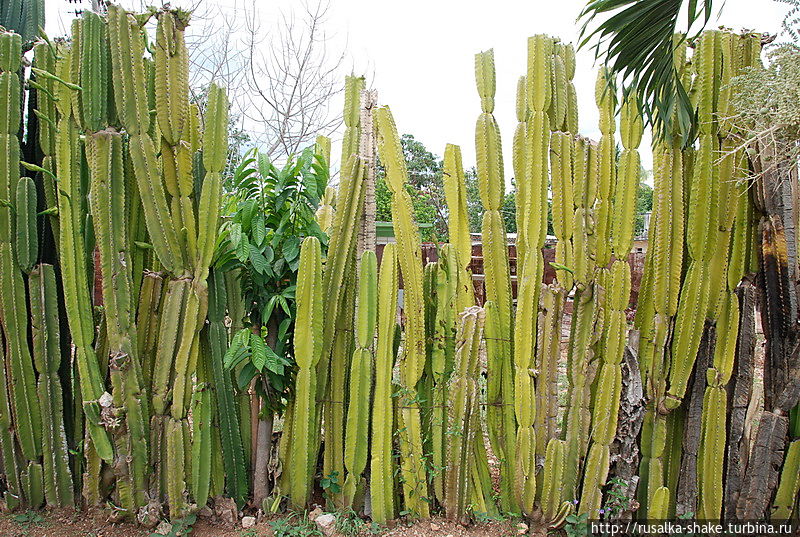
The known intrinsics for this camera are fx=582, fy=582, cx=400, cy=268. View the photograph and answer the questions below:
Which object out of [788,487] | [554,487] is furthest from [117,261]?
[788,487]

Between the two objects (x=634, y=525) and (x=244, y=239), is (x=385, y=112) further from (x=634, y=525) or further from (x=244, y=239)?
(x=634, y=525)

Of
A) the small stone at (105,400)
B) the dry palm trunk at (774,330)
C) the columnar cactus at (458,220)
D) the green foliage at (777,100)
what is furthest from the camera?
the columnar cactus at (458,220)

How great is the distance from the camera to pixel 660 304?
2426 mm

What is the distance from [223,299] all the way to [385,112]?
1062 mm

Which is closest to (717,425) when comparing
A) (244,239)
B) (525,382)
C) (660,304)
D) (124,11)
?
(660,304)

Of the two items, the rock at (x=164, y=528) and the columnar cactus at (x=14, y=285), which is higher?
the columnar cactus at (x=14, y=285)

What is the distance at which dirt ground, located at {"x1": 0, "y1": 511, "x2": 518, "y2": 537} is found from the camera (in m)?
2.47

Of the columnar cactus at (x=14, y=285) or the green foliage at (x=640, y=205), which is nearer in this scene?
the columnar cactus at (x=14, y=285)

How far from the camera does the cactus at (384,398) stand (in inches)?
96.8

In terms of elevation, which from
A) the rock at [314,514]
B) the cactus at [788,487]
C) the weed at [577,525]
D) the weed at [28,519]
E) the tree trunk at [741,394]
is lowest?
the weed at [577,525]

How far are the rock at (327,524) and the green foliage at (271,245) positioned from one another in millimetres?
502

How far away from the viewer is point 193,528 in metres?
2.54

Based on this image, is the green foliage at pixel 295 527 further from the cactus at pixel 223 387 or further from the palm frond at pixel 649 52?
the palm frond at pixel 649 52

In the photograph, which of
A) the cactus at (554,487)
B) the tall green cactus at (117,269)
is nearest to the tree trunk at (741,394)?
the cactus at (554,487)
